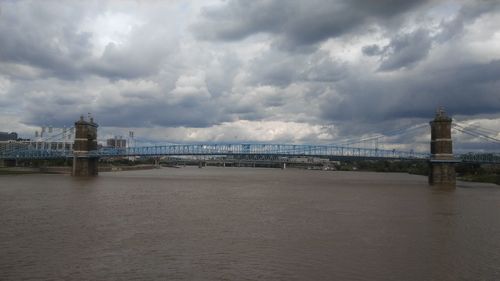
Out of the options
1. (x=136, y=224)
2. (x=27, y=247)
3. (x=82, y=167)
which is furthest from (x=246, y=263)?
(x=82, y=167)

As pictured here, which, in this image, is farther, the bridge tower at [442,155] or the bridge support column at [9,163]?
the bridge support column at [9,163]

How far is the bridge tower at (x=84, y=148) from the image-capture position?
85000 mm

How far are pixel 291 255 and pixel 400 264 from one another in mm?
3886

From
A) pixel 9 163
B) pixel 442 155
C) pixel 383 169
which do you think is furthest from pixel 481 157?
pixel 9 163

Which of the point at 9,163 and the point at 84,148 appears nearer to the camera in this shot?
the point at 84,148

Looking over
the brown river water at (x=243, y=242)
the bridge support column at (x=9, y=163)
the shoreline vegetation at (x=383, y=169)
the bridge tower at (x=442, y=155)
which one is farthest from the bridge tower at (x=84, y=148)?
the bridge tower at (x=442, y=155)

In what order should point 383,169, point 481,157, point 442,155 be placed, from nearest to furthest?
point 442,155 → point 481,157 → point 383,169

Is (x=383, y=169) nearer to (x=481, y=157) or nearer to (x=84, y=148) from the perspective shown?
(x=481, y=157)

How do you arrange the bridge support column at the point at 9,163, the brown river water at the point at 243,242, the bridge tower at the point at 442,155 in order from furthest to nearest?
the bridge support column at the point at 9,163, the bridge tower at the point at 442,155, the brown river water at the point at 243,242

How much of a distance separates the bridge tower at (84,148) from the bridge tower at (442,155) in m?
57.1

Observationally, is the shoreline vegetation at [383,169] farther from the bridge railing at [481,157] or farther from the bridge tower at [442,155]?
the bridge tower at [442,155]

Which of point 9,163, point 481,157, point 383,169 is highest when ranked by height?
point 481,157

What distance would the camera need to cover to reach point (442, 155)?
2739 inches

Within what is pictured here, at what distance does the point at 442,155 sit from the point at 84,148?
5956 cm
